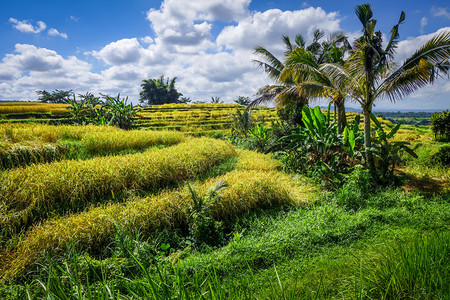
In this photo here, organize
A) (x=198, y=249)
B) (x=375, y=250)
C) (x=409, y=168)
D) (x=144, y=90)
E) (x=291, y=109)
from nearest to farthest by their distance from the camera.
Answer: (x=375, y=250)
(x=198, y=249)
(x=409, y=168)
(x=291, y=109)
(x=144, y=90)

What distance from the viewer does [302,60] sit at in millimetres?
6832

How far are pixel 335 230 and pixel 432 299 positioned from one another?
1.76m

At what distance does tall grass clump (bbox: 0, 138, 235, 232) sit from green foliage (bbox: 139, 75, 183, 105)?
3246cm

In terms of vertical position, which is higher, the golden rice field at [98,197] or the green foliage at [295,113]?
the green foliage at [295,113]

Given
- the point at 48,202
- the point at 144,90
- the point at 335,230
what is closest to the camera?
the point at 335,230

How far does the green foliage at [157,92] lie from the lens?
36.0m

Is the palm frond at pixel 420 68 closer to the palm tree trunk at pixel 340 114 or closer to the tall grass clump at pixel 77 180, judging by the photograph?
the palm tree trunk at pixel 340 114

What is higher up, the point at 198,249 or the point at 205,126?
the point at 205,126

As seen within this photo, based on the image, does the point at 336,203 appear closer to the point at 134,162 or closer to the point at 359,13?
the point at 134,162

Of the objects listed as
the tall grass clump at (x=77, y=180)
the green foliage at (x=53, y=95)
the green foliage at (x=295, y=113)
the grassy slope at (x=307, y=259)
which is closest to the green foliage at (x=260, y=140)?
the green foliage at (x=295, y=113)

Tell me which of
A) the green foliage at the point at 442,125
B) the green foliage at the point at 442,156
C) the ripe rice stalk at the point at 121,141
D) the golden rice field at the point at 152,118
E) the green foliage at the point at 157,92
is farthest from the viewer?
the green foliage at the point at 157,92

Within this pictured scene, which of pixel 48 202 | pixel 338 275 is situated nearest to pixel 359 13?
pixel 338 275

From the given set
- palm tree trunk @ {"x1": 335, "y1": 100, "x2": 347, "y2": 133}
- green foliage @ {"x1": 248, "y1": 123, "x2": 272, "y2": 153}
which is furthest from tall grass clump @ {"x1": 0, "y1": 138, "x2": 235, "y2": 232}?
palm tree trunk @ {"x1": 335, "y1": 100, "x2": 347, "y2": 133}

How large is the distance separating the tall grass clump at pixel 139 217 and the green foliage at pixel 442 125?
27.6 feet
